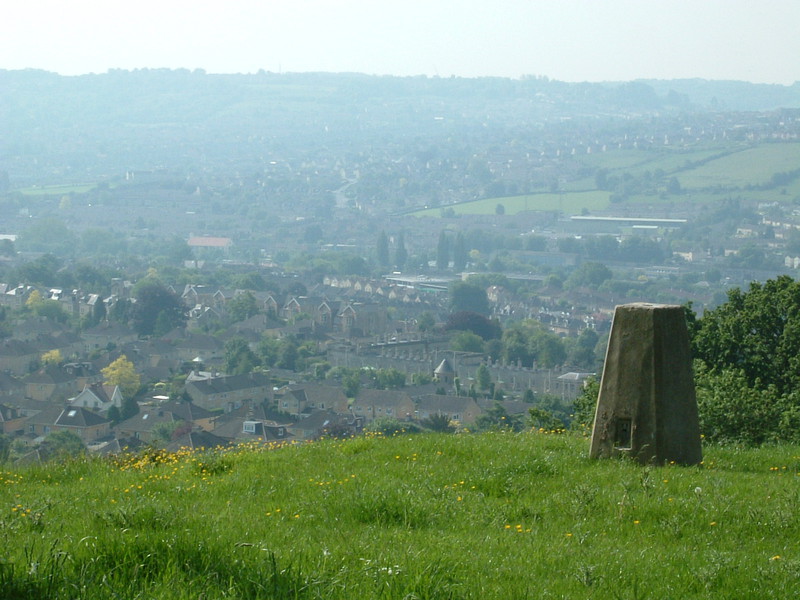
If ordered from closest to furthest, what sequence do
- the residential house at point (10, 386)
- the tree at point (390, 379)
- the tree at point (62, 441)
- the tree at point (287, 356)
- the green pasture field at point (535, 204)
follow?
the tree at point (62, 441) → the residential house at point (10, 386) → the tree at point (390, 379) → the tree at point (287, 356) → the green pasture field at point (535, 204)

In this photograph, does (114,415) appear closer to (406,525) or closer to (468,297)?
(406,525)

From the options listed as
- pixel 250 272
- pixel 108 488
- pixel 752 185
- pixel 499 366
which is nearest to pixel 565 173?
pixel 752 185

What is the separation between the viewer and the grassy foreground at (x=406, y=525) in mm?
4055

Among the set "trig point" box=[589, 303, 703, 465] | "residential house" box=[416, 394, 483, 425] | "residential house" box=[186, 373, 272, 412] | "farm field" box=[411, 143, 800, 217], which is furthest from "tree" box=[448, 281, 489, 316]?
"trig point" box=[589, 303, 703, 465]

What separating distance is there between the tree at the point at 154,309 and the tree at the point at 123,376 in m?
14.4

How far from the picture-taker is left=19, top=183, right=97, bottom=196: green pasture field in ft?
463

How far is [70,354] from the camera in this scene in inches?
2309

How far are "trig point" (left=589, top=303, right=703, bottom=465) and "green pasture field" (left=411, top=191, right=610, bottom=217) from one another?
12579 cm

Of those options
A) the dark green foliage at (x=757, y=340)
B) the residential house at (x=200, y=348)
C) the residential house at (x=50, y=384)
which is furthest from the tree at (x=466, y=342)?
the dark green foliage at (x=757, y=340)

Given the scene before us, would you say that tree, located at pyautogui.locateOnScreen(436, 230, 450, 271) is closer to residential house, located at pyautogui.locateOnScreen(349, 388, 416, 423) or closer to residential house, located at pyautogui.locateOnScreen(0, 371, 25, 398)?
residential house, located at pyautogui.locateOnScreen(0, 371, 25, 398)

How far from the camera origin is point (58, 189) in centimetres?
14612

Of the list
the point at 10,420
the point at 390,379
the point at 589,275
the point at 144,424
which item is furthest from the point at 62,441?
the point at 589,275

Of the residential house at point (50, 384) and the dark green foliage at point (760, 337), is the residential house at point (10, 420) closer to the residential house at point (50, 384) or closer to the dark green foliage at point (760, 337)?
the residential house at point (50, 384)

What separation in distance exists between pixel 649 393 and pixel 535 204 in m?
131
